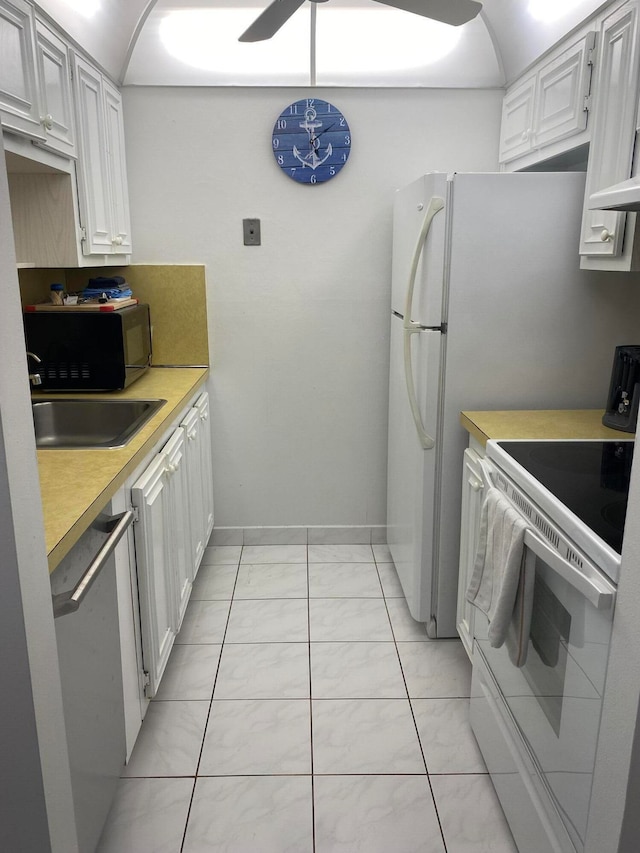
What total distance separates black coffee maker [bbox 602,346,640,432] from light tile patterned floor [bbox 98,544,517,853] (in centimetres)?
104

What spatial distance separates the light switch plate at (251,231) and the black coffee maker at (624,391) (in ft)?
5.61

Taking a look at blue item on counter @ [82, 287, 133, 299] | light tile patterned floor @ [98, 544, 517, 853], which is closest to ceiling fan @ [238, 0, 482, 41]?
blue item on counter @ [82, 287, 133, 299]

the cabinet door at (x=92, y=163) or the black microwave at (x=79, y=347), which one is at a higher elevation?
the cabinet door at (x=92, y=163)

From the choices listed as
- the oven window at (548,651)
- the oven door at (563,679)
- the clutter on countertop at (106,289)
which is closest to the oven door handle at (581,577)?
the oven door at (563,679)

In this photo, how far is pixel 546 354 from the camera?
2389mm

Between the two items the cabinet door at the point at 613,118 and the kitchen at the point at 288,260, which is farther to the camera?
the kitchen at the point at 288,260

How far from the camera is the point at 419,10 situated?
6.13 feet

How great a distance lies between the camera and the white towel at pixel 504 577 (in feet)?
5.10

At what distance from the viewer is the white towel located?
1.55 metres

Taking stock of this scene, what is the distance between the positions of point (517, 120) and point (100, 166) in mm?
1702

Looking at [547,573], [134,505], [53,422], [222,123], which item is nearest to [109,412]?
[53,422]

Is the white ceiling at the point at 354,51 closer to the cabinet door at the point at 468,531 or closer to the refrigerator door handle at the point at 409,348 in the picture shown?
the refrigerator door handle at the point at 409,348

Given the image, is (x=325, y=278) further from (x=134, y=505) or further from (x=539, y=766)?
(x=539, y=766)

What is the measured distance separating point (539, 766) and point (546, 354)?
4.55ft
